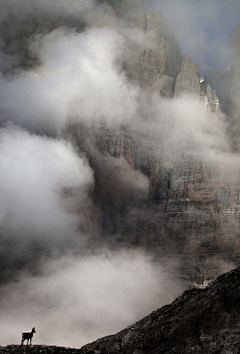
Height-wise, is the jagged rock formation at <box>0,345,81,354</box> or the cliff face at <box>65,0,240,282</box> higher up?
the cliff face at <box>65,0,240,282</box>

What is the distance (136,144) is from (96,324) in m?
64.1

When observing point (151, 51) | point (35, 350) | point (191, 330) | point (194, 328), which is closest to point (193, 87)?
point (151, 51)

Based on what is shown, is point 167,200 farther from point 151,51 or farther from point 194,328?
point 194,328

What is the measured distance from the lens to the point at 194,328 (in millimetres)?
43375

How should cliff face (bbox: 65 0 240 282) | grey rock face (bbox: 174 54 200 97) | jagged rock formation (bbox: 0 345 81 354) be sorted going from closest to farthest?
jagged rock formation (bbox: 0 345 81 354)
cliff face (bbox: 65 0 240 282)
grey rock face (bbox: 174 54 200 97)

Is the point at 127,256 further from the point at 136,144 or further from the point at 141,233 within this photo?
the point at 136,144

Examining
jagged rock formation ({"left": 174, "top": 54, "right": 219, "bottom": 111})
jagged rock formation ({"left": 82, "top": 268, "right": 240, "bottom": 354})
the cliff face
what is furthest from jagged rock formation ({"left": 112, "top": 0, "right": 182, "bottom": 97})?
jagged rock formation ({"left": 82, "top": 268, "right": 240, "bottom": 354})

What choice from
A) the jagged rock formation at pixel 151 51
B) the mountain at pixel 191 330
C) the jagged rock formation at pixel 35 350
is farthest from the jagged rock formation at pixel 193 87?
the jagged rock formation at pixel 35 350

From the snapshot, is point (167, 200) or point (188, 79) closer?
point (167, 200)

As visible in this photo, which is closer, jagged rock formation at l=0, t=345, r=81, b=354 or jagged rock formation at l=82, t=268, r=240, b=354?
jagged rock formation at l=82, t=268, r=240, b=354

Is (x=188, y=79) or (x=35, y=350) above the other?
(x=188, y=79)

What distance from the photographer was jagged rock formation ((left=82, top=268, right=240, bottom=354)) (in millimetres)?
40875

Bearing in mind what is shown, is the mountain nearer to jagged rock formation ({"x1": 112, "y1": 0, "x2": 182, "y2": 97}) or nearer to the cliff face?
the cliff face

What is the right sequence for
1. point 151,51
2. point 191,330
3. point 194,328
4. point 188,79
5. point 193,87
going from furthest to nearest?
1. point 188,79
2. point 193,87
3. point 151,51
4. point 194,328
5. point 191,330
